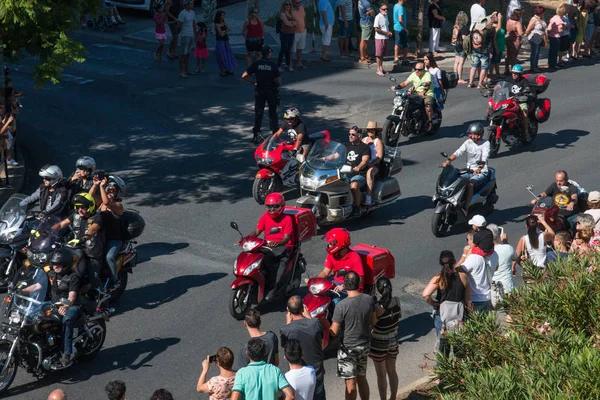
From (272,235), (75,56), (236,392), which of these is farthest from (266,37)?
(236,392)

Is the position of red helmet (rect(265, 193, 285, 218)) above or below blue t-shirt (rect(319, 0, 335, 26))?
below

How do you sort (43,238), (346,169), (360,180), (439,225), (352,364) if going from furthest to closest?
(360,180)
(346,169)
(439,225)
(43,238)
(352,364)

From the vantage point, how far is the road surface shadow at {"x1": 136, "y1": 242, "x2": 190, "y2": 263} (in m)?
13.8

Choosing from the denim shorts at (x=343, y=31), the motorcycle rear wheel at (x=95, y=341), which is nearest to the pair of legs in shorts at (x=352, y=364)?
the motorcycle rear wheel at (x=95, y=341)

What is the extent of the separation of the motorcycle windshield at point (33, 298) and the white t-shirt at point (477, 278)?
4.68m

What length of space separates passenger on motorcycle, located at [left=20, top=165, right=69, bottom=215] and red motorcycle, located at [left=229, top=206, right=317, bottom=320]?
2.69 metres

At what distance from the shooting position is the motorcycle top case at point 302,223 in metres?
12.2

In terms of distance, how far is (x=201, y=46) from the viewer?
23.8m

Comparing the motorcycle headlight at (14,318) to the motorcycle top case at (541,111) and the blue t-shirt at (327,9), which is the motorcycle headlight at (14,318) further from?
the blue t-shirt at (327,9)

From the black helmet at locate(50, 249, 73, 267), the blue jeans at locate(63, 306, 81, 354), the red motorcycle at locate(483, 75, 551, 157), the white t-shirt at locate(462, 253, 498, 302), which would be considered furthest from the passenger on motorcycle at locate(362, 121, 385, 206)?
the blue jeans at locate(63, 306, 81, 354)

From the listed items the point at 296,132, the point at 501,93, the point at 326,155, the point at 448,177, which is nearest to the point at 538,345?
the point at 448,177

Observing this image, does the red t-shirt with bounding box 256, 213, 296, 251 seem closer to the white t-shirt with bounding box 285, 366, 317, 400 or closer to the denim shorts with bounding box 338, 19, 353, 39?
the white t-shirt with bounding box 285, 366, 317, 400

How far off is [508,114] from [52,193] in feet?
30.8

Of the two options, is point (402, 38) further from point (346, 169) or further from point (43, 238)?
point (43, 238)
